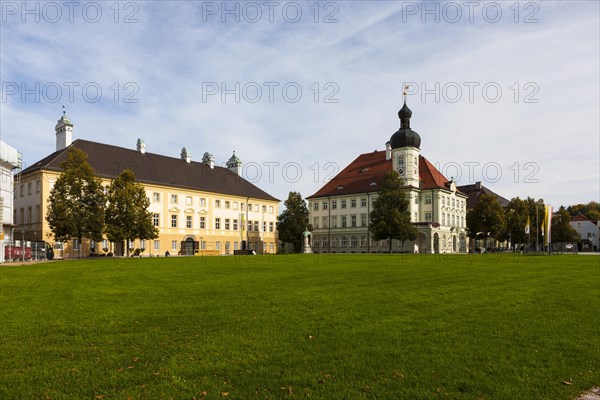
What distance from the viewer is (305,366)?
6.55 m

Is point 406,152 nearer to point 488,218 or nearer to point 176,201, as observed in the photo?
point 488,218

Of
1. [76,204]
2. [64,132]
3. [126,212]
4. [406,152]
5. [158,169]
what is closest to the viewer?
[76,204]

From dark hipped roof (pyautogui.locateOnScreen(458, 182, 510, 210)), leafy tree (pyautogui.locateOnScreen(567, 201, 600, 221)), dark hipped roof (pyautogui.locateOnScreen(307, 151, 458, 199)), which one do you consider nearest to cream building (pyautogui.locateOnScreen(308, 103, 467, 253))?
dark hipped roof (pyautogui.locateOnScreen(307, 151, 458, 199))

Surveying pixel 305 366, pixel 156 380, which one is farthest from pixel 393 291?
pixel 156 380

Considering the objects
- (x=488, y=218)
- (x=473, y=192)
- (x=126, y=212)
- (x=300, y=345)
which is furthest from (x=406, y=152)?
(x=300, y=345)

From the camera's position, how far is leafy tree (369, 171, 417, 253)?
64500 millimetres

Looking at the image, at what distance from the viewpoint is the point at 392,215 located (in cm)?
6450

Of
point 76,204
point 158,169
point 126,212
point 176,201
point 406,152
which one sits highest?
Answer: point 406,152

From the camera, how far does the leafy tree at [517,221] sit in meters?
78.3

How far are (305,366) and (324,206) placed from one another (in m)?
81.7

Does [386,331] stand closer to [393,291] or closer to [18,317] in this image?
[393,291]

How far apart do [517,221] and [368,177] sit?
2588 centimetres

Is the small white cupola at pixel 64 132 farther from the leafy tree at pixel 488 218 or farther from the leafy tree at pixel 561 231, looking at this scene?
the leafy tree at pixel 561 231

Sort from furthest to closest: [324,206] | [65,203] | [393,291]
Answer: [324,206], [65,203], [393,291]
